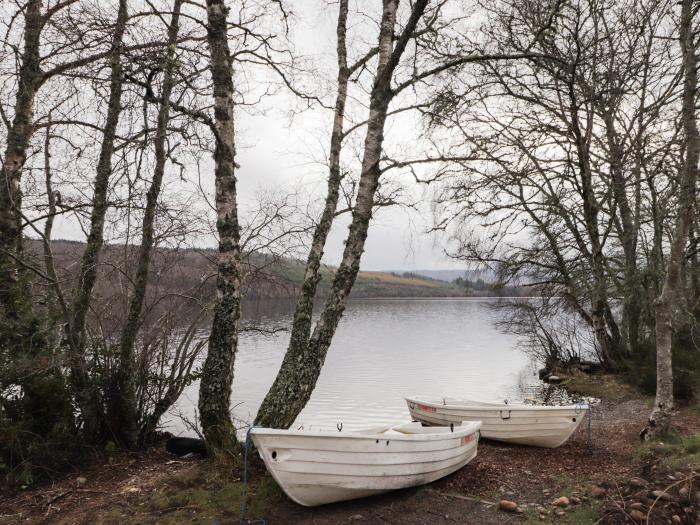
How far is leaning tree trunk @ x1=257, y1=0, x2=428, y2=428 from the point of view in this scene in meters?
5.81

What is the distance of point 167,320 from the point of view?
757cm

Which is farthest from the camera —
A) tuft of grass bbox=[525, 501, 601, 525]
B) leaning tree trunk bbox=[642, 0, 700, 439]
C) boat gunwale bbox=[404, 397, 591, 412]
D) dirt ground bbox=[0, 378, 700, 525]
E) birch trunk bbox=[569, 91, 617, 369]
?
birch trunk bbox=[569, 91, 617, 369]

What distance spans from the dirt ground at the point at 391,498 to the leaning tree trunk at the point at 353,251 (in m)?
1.03

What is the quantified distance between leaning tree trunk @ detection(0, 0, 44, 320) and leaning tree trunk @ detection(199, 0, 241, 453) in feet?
7.47

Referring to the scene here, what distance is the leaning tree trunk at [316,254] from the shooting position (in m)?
5.76

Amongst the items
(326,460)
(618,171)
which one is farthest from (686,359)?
(326,460)

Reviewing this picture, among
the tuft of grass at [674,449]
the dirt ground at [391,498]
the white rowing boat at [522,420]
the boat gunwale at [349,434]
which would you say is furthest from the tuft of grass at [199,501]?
the tuft of grass at [674,449]

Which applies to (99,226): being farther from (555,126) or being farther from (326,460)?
(555,126)

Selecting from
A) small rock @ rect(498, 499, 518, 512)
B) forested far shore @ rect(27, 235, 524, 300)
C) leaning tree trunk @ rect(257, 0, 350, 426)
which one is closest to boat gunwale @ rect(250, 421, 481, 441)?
small rock @ rect(498, 499, 518, 512)

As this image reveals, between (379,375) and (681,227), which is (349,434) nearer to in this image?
(681,227)

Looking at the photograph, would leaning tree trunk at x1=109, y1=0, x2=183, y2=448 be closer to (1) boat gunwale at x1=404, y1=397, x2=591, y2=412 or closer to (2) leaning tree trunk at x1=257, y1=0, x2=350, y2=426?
(2) leaning tree trunk at x1=257, y1=0, x2=350, y2=426

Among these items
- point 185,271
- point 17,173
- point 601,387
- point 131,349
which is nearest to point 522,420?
point 185,271

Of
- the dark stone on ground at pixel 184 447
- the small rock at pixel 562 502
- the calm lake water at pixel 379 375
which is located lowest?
the calm lake water at pixel 379 375

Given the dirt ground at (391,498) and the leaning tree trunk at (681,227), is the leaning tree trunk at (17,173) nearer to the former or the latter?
the dirt ground at (391,498)
